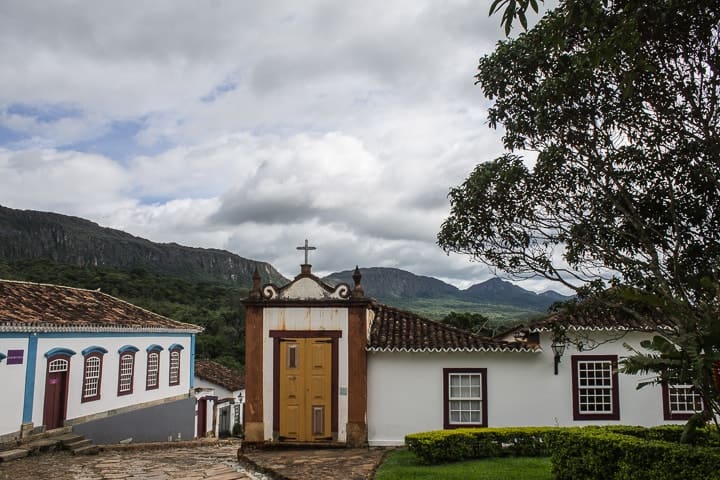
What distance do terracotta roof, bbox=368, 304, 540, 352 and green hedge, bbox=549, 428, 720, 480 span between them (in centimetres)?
428

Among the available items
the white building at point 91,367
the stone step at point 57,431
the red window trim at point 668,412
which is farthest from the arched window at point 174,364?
the red window trim at point 668,412

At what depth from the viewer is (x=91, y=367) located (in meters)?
21.3

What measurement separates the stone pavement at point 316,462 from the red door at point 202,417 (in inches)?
733

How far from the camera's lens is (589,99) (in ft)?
34.0

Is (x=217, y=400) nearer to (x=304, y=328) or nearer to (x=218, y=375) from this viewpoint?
(x=218, y=375)

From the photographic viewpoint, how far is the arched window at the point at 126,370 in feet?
75.4

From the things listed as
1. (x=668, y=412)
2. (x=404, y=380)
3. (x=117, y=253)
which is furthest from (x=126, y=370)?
(x=117, y=253)

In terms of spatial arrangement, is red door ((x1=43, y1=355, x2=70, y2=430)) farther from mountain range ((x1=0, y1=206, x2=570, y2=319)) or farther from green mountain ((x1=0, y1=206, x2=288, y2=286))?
green mountain ((x1=0, y1=206, x2=288, y2=286))

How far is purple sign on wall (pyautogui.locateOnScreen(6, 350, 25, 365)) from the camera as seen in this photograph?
17359mm

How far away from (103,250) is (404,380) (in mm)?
92681

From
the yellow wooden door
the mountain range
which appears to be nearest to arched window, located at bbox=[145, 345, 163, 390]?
the yellow wooden door

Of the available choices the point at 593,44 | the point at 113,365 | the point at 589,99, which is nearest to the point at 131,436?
the point at 113,365

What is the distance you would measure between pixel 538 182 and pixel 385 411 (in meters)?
6.52

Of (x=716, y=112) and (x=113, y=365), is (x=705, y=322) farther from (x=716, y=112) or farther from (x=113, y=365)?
(x=113, y=365)
